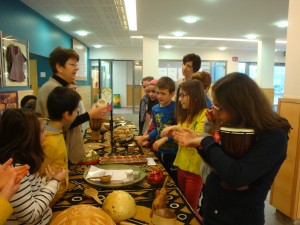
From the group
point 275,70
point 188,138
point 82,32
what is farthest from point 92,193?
point 275,70

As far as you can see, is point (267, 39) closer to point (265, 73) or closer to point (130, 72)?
point (265, 73)

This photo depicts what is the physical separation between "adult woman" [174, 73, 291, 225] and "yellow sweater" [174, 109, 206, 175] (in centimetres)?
63

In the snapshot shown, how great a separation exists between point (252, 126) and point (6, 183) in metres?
0.92

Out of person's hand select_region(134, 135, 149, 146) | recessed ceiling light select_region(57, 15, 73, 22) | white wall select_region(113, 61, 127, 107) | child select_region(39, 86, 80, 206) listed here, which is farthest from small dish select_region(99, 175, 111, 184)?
white wall select_region(113, 61, 127, 107)

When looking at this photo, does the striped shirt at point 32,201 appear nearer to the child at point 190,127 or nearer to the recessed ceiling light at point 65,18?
the child at point 190,127

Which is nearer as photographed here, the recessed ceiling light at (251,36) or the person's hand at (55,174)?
the person's hand at (55,174)

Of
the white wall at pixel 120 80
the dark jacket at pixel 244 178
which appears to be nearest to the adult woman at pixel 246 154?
the dark jacket at pixel 244 178

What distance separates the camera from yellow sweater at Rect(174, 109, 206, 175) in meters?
1.75

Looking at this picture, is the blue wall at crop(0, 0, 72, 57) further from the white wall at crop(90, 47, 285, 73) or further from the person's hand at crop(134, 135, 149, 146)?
the white wall at crop(90, 47, 285, 73)

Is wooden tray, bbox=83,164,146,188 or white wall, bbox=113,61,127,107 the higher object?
white wall, bbox=113,61,127,107

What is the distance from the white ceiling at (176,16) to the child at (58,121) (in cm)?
339

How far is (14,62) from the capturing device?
3.96 meters

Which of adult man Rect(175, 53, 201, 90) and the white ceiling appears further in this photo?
the white ceiling

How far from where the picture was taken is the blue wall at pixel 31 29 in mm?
3996
